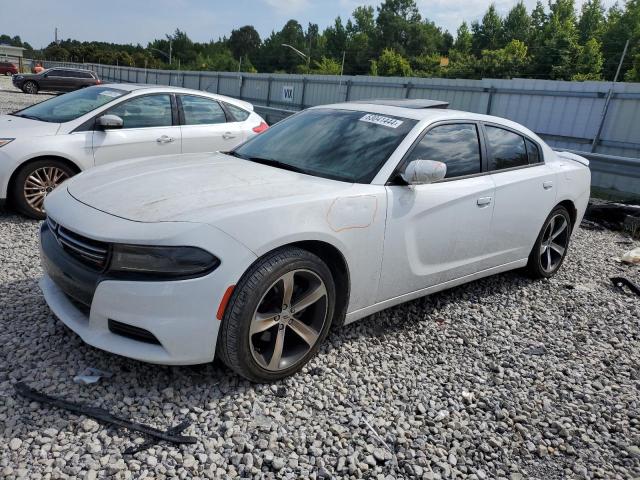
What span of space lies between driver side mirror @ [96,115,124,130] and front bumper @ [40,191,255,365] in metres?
3.53

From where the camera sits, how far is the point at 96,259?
260 centimetres

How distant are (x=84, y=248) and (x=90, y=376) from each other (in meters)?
0.71

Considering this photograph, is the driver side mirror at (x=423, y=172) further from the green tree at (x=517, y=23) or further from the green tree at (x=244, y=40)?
the green tree at (x=244, y=40)

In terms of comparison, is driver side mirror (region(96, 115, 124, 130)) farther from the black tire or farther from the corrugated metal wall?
the black tire

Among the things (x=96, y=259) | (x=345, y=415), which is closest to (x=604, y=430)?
(x=345, y=415)

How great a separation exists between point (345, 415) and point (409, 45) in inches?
3439

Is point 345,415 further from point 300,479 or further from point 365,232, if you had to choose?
point 365,232

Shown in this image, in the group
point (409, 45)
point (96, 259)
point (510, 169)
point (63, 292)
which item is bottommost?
point (63, 292)

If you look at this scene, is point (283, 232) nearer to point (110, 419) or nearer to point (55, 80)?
point (110, 419)

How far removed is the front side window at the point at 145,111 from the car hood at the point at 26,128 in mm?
679

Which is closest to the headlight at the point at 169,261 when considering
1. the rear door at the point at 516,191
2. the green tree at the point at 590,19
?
the rear door at the point at 516,191

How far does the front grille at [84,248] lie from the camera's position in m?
2.57

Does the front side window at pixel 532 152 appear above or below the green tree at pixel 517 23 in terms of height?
below

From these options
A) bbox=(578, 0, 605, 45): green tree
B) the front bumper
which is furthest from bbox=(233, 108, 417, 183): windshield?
bbox=(578, 0, 605, 45): green tree
